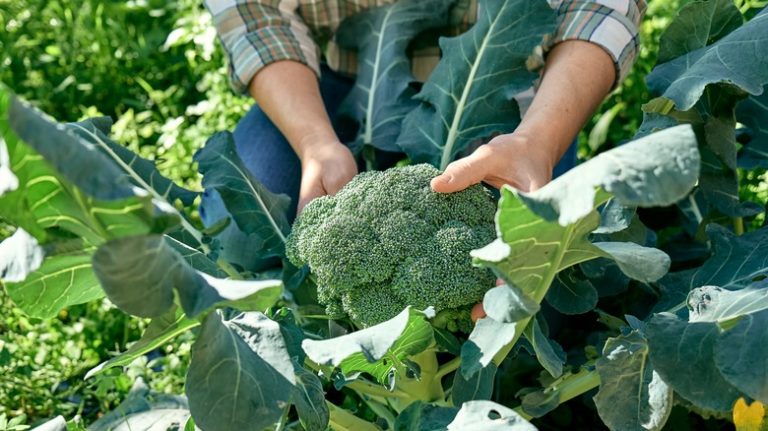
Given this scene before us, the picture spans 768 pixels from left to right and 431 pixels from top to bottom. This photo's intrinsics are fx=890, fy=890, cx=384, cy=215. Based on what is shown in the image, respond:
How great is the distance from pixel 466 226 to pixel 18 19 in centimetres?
281

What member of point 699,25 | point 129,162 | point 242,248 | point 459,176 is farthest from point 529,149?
point 129,162

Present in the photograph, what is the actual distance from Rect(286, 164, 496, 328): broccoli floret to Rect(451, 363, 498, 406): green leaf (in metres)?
0.13

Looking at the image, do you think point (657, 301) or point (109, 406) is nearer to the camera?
point (657, 301)

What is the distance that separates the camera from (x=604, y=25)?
208cm

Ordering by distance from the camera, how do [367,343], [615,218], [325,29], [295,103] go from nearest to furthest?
[367,343] < [615,218] < [295,103] < [325,29]

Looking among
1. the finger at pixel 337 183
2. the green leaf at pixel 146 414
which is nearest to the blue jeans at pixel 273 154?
the finger at pixel 337 183

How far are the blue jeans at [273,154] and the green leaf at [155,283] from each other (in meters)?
0.95

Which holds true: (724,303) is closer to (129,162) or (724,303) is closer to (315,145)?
(315,145)

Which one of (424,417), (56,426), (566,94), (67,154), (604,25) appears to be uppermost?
(67,154)

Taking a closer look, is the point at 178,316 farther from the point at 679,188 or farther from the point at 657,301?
the point at 657,301

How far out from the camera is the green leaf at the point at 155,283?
127 cm

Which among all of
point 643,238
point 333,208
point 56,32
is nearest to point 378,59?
point 333,208

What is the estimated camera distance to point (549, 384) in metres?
1.89

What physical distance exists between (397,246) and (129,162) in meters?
0.65
